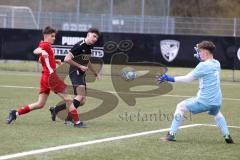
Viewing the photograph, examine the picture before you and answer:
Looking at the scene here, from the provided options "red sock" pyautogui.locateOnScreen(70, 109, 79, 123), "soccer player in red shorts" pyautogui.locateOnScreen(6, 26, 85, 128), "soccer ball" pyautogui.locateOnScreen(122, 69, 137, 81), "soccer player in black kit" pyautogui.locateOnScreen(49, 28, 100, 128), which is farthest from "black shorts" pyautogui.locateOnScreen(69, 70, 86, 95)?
"soccer ball" pyautogui.locateOnScreen(122, 69, 137, 81)

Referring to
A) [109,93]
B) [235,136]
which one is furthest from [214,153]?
[109,93]

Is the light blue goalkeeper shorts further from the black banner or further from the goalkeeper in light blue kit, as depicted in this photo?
the black banner

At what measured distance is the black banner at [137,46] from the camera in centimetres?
2719

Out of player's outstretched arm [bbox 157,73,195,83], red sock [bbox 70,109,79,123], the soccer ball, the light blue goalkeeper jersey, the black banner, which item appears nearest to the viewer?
player's outstretched arm [bbox 157,73,195,83]

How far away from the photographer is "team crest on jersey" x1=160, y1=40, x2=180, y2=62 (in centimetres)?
2750

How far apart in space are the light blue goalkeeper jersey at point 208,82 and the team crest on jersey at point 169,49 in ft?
55.5

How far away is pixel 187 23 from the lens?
3575 cm

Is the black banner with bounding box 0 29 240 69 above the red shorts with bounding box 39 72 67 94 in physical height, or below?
above

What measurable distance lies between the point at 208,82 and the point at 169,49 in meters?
17.2

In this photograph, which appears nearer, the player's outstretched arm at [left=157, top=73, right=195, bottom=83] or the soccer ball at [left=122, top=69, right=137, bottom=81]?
the player's outstretched arm at [left=157, top=73, right=195, bottom=83]

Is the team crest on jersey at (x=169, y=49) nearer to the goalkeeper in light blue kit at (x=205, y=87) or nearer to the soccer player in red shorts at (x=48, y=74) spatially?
the soccer player in red shorts at (x=48, y=74)

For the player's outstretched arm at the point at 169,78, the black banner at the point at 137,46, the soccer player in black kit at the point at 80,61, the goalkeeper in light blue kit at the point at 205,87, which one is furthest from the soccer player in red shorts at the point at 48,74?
the black banner at the point at 137,46

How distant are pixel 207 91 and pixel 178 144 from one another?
36.5 inches

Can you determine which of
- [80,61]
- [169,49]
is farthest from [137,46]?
[80,61]
